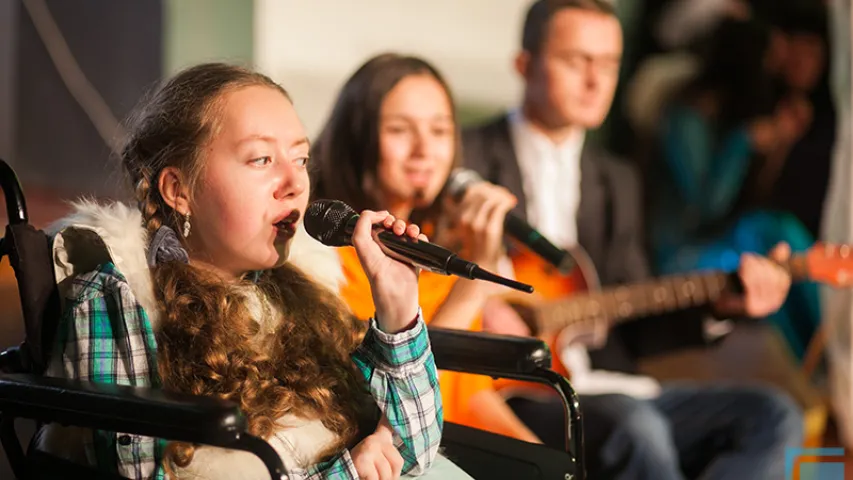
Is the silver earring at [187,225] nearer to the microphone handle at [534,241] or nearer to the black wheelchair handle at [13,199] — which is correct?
the black wheelchair handle at [13,199]

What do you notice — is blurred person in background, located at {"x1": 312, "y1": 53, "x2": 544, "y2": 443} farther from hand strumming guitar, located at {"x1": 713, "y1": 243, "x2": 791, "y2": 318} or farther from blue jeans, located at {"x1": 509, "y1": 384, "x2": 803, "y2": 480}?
hand strumming guitar, located at {"x1": 713, "y1": 243, "x2": 791, "y2": 318}

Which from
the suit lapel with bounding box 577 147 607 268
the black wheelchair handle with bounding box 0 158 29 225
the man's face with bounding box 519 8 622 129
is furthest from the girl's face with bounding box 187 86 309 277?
the suit lapel with bounding box 577 147 607 268

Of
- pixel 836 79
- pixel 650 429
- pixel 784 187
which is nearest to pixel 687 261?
pixel 784 187

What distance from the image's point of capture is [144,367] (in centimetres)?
102

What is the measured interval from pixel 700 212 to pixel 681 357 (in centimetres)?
49

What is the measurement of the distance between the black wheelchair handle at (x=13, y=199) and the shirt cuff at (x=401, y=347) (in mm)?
437

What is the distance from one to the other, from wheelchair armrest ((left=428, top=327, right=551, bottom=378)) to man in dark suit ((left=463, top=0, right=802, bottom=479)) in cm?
63

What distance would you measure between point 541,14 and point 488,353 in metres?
1.06

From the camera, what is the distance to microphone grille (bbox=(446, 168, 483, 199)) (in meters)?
1.54

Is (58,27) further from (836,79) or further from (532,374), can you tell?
(836,79)

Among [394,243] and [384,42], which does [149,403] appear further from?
[384,42]

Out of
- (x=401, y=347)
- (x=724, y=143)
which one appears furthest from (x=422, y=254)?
(x=724, y=143)

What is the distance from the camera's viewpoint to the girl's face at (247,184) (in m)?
1.07

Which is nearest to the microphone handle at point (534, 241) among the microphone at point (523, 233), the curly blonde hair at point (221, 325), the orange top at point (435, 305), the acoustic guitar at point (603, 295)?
the microphone at point (523, 233)
